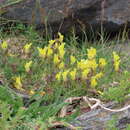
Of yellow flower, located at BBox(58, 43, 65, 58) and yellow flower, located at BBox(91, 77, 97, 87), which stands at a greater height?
yellow flower, located at BBox(58, 43, 65, 58)

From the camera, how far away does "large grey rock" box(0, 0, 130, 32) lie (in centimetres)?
516

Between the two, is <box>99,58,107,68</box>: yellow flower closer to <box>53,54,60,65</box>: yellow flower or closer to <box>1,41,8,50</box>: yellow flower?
<box>53,54,60,65</box>: yellow flower

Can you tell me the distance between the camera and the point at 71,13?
5191 mm

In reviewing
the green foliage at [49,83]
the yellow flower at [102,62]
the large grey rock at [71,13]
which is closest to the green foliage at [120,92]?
the green foliage at [49,83]

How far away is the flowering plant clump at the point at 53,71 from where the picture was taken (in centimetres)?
319

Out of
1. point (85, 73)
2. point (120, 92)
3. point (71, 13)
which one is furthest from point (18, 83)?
point (71, 13)

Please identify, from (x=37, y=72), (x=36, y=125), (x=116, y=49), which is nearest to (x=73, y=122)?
(x=36, y=125)

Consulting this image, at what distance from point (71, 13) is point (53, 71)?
199 centimetres

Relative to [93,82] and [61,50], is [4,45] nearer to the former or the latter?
[61,50]

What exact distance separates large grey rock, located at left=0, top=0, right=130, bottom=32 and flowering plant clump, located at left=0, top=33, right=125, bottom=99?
60.6 inches

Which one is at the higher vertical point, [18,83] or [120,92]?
[120,92]

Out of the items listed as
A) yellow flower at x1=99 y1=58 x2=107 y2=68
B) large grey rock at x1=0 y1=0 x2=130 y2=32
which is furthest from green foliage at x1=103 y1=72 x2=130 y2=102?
large grey rock at x1=0 y1=0 x2=130 y2=32

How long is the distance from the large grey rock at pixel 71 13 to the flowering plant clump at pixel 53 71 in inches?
60.6

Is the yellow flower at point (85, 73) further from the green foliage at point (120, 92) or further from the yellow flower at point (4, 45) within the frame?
the yellow flower at point (4, 45)
